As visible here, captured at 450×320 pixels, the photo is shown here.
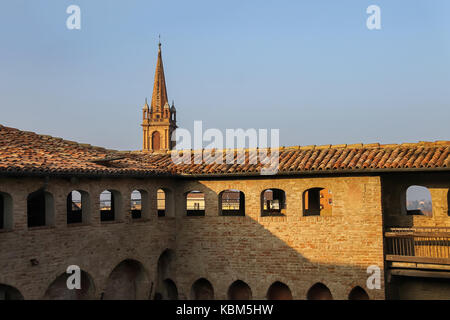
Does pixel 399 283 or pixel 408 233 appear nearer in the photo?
pixel 408 233

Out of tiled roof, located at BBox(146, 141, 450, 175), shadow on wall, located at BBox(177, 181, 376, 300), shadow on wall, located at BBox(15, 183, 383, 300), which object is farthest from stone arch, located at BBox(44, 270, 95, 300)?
tiled roof, located at BBox(146, 141, 450, 175)

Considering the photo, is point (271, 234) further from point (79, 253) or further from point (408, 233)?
point (79, 253)

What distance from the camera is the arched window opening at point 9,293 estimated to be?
13.9m

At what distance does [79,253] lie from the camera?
623 inches

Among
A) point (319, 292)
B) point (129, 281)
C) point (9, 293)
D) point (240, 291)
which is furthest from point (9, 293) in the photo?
point (319, 292)

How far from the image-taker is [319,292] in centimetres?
1842

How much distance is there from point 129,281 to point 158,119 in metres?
55.2

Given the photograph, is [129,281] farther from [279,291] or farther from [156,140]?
[156,140]

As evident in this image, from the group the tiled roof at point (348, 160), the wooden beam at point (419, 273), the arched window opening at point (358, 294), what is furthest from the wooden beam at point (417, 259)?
the tiled roof at point (348, 160)

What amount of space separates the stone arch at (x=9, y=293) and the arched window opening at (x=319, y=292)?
9830 millimetres

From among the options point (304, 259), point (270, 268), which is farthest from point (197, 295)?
point (304, 259)

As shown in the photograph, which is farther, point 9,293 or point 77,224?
point 77,224
